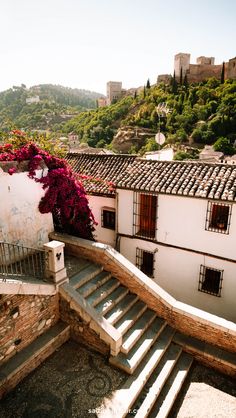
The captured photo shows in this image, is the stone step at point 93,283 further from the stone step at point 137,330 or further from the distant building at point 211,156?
the distant building at point 211,156

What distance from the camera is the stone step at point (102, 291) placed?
7636mm

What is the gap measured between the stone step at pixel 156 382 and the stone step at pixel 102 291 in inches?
91.6

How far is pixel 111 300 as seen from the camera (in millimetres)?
8047

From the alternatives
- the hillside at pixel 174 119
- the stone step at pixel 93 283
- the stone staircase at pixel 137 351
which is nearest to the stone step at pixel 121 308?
the stone staircase at pixel 137 351

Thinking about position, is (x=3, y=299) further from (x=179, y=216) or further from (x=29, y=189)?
(x=179, y=216)

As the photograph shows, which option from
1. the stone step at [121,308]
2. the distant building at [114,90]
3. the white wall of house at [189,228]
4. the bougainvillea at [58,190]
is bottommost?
the stone step at [121,308]

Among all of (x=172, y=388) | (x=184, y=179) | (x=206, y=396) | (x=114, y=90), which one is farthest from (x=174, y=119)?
(x=114, y=90)

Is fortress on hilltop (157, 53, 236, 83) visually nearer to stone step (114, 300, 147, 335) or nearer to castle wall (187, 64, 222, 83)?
castle wall (187, 64, 222, 83)

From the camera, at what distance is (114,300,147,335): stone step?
747 cm

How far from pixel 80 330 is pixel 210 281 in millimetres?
5451

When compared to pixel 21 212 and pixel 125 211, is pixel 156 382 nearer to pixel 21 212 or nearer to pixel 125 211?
pixel 21 212

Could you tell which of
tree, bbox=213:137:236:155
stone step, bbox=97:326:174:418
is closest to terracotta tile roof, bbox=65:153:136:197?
stone step, bbox=97:326:174:418

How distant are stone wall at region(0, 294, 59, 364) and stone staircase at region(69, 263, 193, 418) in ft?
3.23

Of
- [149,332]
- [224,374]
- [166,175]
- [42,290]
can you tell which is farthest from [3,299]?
[166,175]
